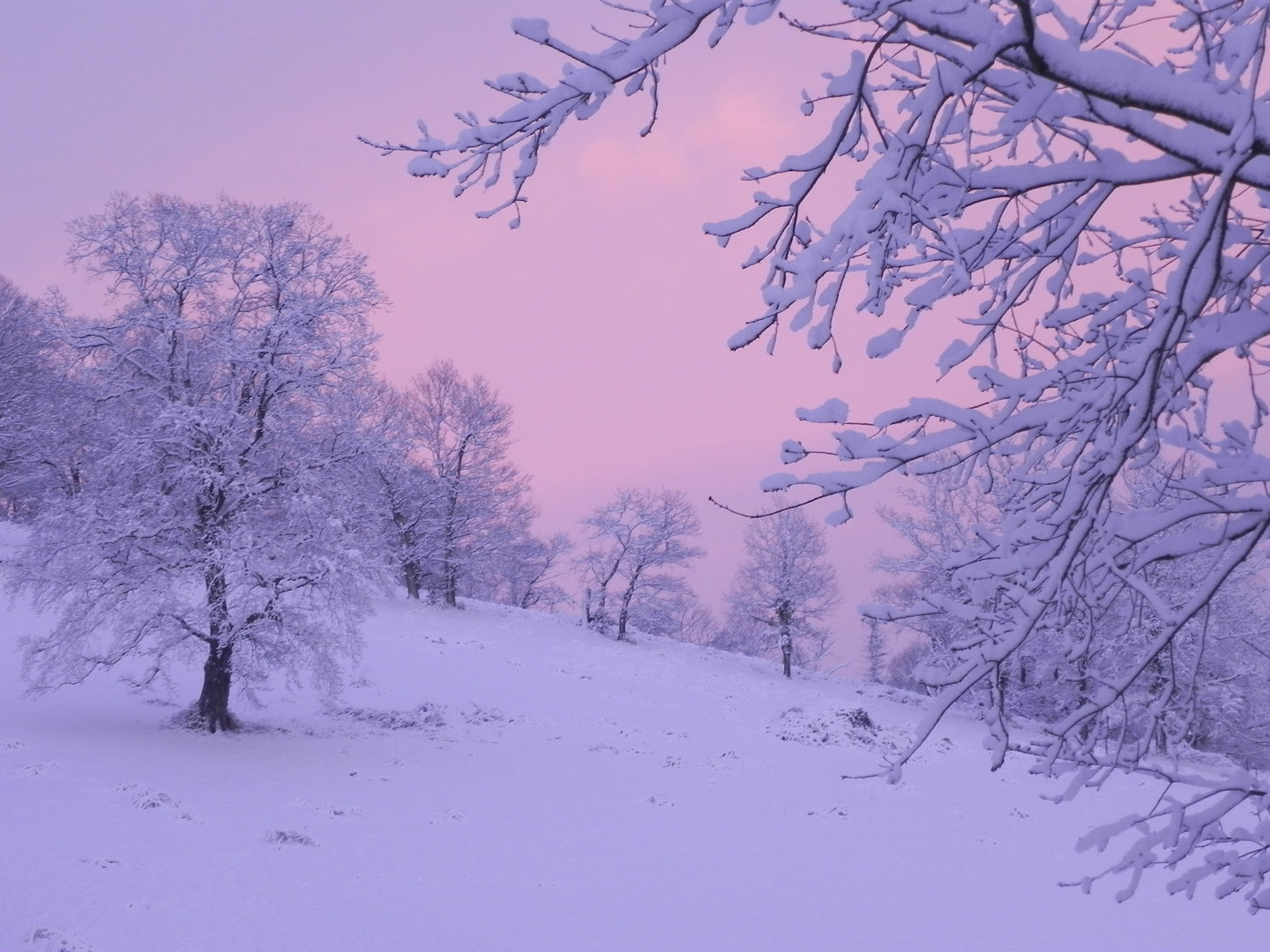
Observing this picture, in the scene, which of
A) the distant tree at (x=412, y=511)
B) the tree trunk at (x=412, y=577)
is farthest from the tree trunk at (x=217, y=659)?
the tree trunk at (x=412, y=577)

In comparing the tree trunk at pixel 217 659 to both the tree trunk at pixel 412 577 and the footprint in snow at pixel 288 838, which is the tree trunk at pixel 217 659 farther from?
the tree trunk at pixel 412 577

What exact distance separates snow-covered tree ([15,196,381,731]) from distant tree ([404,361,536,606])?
2239 centimetres

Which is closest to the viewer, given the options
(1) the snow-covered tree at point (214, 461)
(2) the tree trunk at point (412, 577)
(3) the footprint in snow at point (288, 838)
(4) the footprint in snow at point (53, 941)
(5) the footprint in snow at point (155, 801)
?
(4) the footprint in snow at point (53, 941)

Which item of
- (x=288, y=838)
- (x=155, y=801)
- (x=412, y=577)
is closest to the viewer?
(x=288, y=838)

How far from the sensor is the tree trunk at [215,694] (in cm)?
1409

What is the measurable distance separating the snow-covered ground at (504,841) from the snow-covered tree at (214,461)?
178cm

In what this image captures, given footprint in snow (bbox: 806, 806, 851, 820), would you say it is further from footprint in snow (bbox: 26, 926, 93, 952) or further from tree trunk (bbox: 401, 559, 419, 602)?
tree trunk (bbox: 401, 559, 419, 602)

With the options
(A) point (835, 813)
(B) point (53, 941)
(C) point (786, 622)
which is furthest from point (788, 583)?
(B) point (53, 941)

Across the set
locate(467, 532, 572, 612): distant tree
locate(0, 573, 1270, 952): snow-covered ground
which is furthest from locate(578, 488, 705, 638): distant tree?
locate(0, 573, 1270, 952): snow-covered ground

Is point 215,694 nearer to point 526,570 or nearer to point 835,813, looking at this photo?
point 835,813

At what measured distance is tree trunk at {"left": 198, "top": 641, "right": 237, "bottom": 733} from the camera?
555 inches

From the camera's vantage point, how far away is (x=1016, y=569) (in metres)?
2.65

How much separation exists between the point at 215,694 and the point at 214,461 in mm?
3977

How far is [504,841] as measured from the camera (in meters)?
10.3
